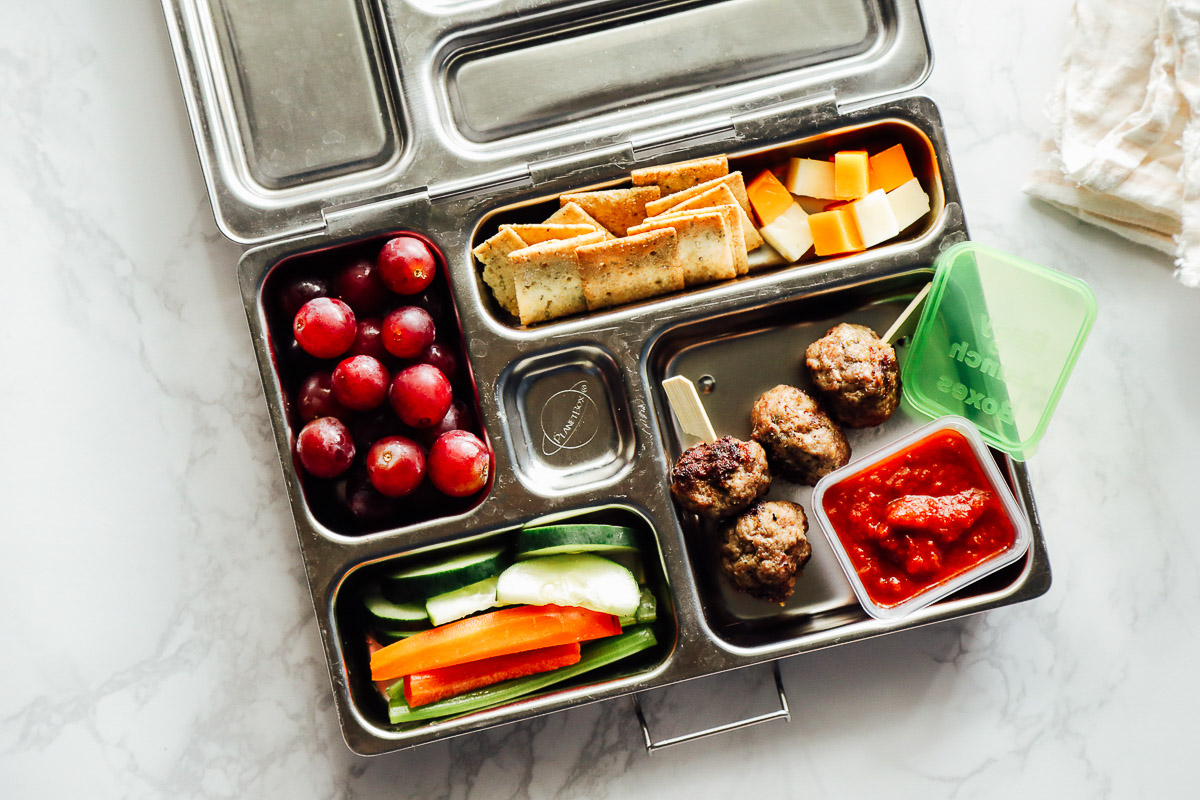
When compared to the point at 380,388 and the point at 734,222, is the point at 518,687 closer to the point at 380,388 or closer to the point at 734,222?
the point at 380,388

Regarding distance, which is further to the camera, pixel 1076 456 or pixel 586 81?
pixel 1076 456

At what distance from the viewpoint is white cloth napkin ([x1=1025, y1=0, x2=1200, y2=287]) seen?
193 centimetres

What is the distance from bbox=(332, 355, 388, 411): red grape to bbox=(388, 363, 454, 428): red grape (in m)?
0.04

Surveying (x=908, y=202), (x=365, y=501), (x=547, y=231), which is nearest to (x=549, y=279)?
(x=547, y=231)

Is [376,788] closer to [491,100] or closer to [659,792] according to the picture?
[659,792]

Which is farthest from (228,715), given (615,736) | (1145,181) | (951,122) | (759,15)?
(1145,181)

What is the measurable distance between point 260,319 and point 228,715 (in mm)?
1132

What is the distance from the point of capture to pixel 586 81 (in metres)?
1.91

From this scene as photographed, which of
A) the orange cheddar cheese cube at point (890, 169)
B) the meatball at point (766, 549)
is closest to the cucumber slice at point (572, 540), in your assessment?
the meatball at point (766, 549)

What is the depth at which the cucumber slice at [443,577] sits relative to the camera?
181 centimetres

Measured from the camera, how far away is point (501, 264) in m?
1.90

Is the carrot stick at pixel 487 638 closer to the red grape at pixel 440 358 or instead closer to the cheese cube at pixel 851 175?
the red grape at pixel 440 358

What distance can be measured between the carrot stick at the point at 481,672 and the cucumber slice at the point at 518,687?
2 centimetres

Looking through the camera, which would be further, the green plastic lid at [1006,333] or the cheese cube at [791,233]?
the cheese cube at [791,233]
